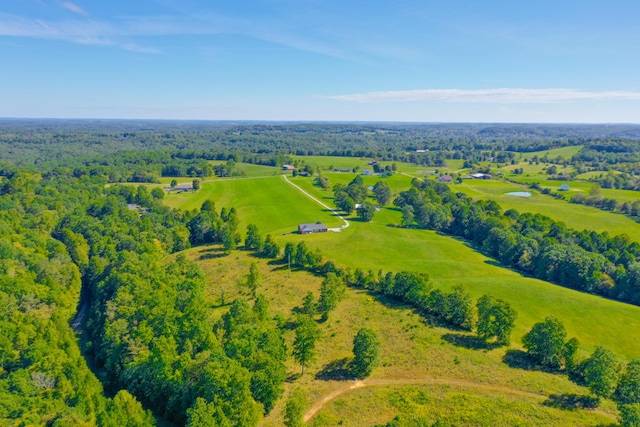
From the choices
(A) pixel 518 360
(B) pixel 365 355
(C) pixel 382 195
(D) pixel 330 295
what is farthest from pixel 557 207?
(B) pixel 365 355

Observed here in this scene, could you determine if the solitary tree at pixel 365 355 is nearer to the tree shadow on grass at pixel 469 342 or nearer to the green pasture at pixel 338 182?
the tree shadow on grass at pixel 469 342

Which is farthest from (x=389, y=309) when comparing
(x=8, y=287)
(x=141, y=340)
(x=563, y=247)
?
(x=8, y=287)

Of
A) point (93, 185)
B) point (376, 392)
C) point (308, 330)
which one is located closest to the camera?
point (376, 392)

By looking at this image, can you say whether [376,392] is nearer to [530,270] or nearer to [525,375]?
[525,375]

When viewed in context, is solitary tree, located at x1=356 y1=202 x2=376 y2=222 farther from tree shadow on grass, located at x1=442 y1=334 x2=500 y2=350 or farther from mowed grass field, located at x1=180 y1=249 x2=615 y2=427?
tree shadow on grass, located at x1=442 y1=334 x2=500 y2=350

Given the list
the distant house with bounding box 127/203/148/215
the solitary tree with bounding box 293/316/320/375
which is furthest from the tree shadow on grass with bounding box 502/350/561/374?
the distant house with bounding box 127/203/148/215

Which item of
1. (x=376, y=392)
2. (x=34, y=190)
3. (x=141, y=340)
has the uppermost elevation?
(x=34, y=190)
